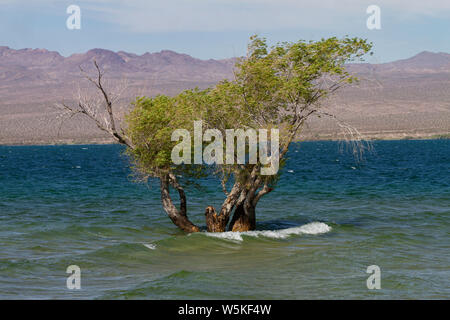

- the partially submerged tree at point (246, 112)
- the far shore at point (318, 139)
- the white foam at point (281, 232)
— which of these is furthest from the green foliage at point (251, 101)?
the far shore at point (318, 139)

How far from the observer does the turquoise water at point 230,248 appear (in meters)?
17.0

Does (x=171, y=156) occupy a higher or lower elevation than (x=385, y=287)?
higher

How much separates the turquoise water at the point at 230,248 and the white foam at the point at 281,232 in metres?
0.06

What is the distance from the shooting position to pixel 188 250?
22.8 meters

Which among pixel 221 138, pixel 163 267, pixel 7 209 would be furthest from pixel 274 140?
pixel 7 209

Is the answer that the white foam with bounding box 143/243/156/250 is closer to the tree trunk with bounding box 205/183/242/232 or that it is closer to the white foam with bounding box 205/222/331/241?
the white foam with bounding box 205/222/331/241

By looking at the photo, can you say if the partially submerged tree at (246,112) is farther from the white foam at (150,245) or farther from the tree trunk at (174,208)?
the white foam at (150,245)

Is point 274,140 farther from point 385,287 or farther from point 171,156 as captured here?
point 385,287

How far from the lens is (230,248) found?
2297 cm

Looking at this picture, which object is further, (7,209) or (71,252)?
Result: (7,209)

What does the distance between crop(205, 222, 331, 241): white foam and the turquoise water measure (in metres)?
0.06

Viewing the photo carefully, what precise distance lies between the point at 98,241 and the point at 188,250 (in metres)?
4.51

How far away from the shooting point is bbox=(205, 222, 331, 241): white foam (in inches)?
976
